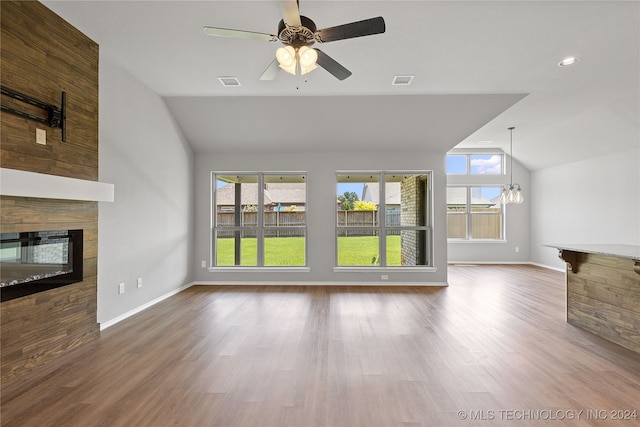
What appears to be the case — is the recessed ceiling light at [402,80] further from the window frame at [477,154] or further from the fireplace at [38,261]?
the window frame at [477,154]

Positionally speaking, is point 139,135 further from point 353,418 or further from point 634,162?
point 634,162

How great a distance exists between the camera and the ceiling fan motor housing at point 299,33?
87.4 inches

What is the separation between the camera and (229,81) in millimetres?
4043

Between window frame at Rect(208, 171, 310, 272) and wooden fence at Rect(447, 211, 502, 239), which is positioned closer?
window frame at Rect(208, 171, 310, 272)

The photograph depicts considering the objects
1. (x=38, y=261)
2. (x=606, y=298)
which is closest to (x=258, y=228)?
(x=38, y=261)

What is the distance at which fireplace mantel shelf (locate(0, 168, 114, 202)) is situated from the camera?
2.19 metres

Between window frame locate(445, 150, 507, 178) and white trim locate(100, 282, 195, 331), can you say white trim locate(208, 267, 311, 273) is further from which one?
window frame locate(445, 150, 507, 178)

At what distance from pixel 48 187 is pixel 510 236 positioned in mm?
9430

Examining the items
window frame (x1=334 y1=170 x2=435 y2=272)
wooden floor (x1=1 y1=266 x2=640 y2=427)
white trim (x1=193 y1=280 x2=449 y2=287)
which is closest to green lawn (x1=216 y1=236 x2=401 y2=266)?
window frame (x1=334 y1=170 x2=435 y2=272)

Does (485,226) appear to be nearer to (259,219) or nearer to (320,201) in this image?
(320,201)

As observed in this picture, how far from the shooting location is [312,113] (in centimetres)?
488

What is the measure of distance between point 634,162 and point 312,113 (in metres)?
6.04

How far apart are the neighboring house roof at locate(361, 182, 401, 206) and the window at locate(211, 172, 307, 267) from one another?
122cm

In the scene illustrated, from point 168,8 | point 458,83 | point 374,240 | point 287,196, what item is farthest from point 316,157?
point 168,8
